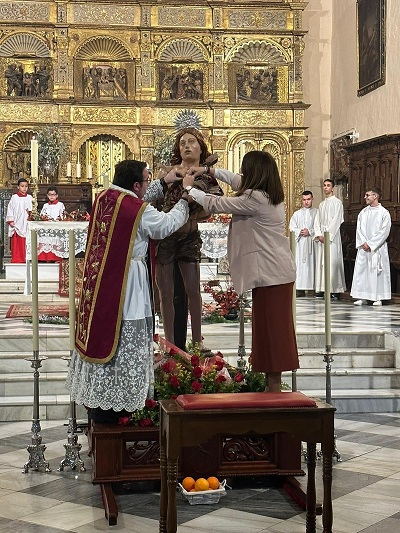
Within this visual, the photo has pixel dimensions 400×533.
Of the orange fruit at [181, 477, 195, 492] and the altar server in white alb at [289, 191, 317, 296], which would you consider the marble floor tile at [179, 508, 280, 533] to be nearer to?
the orange fruit at [181, 477, 195, 492]

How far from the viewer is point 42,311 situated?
1086 centimetres

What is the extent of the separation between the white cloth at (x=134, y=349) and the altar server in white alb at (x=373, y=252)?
28.5 feet

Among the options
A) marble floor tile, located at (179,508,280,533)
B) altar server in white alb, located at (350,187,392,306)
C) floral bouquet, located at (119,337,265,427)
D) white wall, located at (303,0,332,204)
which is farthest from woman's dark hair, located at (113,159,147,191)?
white wall, located at (303,0,332,204)

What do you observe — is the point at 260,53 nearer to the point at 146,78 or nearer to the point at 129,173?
the point at 146,78

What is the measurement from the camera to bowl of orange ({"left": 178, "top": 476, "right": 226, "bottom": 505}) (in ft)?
16.4

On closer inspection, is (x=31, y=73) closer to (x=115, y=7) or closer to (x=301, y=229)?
(x=115, y=7)

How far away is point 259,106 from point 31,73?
14.7ft

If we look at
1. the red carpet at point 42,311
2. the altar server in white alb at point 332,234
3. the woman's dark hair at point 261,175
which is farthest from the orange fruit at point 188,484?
the altar server in white alb at point 332,234

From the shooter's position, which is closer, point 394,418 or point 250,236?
point 250,236

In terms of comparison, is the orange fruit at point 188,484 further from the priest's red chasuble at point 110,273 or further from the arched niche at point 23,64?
the arched niche at point 23,64

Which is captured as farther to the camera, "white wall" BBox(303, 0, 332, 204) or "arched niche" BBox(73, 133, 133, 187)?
"white wall" BBox(303, 0, 332, 204)

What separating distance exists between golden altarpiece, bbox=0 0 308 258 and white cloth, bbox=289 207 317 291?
107 inches

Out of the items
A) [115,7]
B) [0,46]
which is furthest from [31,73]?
[115,7]

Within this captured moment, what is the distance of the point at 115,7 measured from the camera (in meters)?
18.1
